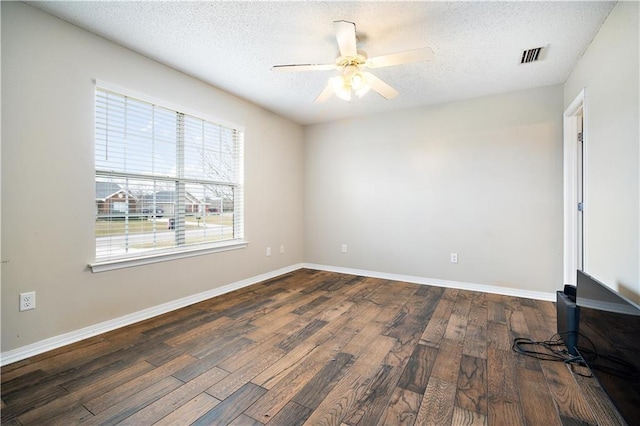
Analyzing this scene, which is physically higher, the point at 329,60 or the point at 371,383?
the point at 329,60

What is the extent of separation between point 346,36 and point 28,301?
2.91 m

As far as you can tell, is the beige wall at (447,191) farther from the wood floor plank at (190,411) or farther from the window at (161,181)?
the wood floor plank at (190,411)

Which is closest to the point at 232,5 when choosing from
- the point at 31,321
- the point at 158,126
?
the point at 158,126

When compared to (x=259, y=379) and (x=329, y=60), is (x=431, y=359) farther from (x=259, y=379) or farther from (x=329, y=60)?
(x=329, y=60)

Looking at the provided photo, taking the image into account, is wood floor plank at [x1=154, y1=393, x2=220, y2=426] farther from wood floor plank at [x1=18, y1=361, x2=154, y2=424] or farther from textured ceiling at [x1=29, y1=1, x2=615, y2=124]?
textured ceiling at [x1=29, y1=1, x2=615, y2=124]

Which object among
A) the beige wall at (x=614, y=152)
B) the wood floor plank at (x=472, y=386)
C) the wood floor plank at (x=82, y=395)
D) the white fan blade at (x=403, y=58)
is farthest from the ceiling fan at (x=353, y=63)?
the wood floor plank at (x=82, y=395)

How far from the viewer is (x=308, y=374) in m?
1.82

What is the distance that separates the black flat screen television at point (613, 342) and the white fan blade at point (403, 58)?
1756 millimetres

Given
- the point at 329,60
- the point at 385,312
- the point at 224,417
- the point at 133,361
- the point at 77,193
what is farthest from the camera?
the point at 385,312

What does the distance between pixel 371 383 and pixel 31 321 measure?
2.42 meters

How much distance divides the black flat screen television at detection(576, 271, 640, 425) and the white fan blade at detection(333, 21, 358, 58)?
2.06 m

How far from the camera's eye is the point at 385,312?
113 inches

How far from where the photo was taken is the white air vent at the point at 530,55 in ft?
8.12

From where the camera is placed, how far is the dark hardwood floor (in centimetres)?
147
